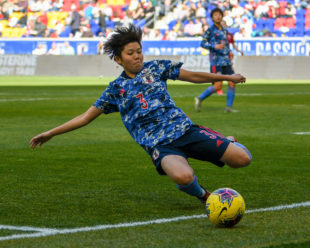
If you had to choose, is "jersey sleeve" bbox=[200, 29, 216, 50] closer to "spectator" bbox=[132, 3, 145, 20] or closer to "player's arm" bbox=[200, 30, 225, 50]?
"player's arm" bbox=[200, 30, 225, 50]

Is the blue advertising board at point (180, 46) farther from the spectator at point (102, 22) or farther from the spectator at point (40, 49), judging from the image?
the spectator at point (102, 22)

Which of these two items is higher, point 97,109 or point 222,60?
point 97,109

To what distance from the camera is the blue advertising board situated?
35469 mm

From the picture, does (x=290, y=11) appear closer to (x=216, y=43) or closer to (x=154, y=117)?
(x=216, y=43)

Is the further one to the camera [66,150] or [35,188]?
[66,150]

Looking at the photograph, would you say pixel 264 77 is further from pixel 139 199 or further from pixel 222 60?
pixel 139 199

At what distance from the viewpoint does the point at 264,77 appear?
33438 millimetres

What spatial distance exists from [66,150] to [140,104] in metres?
4.68

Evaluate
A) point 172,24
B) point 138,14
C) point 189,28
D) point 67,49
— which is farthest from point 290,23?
point 67,49

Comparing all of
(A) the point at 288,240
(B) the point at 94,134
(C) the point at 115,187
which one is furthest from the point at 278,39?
(A) the point at 288,240

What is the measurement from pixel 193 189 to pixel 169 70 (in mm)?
1055

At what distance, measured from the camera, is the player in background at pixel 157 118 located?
21.2 ft

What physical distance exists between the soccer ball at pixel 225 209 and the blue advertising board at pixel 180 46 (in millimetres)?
29870

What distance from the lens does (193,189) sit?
644 cm
